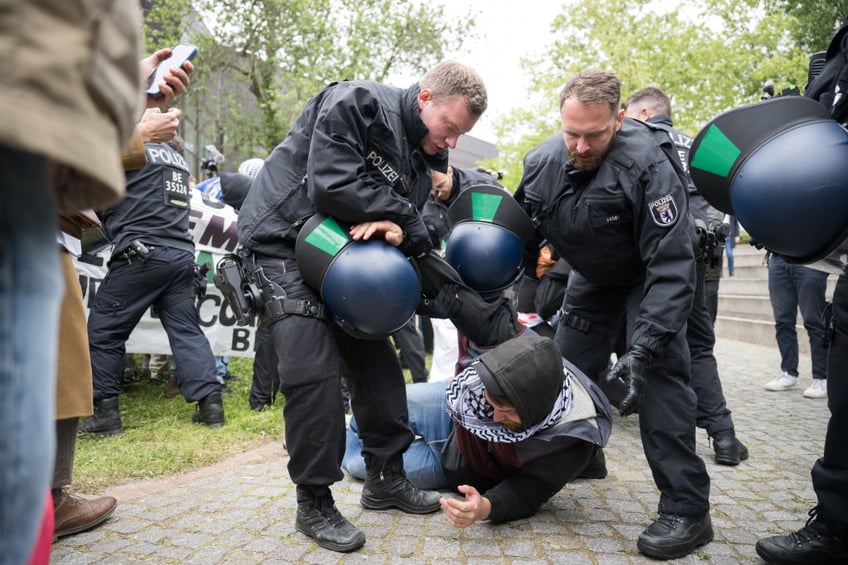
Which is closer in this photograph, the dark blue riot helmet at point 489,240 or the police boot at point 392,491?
the police boot at point 392,491

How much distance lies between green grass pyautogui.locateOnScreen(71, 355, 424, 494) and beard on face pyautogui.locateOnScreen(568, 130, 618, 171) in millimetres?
2589

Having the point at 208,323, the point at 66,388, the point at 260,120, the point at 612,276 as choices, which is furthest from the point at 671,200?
the point at 260,120

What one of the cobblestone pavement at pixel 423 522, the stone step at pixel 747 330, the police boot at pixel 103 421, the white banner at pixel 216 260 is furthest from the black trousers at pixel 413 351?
the stone step at pixel 747 330

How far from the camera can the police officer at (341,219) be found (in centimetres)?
238

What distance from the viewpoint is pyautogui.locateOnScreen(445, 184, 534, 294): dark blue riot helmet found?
316 centimetres

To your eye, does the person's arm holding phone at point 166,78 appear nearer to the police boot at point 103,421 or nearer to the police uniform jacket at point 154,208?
the police uniform jacket at point 154,208

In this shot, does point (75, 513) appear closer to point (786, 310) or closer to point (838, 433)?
point (838, 433)

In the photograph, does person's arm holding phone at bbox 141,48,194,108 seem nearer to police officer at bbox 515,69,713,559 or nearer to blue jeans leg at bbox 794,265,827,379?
police officer at bbox 515,69,713,559

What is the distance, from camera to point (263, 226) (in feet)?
8.36

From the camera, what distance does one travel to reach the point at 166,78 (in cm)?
214

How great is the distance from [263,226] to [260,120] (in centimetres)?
1655

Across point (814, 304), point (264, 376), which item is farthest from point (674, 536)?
point (814, 304)

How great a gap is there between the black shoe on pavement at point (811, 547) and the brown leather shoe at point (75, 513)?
2586 mm

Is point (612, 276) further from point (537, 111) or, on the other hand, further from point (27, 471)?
point (537, 111)
